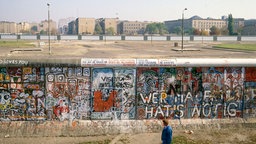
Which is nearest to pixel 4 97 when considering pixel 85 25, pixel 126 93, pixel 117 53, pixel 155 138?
pixel 126 93

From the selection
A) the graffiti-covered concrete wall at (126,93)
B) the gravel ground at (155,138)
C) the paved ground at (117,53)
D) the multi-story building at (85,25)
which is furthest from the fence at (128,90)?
the multi-story building at (85,25)

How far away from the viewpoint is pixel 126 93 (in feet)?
37.3

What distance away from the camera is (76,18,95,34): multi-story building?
190 m

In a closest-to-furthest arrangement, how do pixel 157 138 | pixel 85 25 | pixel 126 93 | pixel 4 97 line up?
pixel 157 138 → pixel 4 97 → pixel 126 93 → pixel 85 25

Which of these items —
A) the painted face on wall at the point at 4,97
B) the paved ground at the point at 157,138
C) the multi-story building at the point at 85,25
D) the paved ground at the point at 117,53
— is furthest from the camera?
the multi-story building at the point at 85,25

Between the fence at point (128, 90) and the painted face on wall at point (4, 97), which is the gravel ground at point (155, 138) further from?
the painted face on wall at point (4, 97)

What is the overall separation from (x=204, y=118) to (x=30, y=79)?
23.6 ft

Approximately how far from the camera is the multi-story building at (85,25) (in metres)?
190

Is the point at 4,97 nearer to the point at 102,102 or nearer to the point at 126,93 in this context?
the point at 102,102

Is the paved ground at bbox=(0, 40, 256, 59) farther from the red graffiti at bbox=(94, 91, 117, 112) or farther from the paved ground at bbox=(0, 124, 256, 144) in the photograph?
the paved ground at bbox=(0, 124, 256, 144)

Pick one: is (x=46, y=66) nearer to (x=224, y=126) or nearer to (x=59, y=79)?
(x=59, y=79)

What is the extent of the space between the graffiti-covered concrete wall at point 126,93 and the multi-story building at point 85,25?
178m

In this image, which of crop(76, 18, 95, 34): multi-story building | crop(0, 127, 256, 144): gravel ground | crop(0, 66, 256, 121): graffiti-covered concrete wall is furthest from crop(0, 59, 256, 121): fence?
crop(76, 18, 95, 34): multi-story building

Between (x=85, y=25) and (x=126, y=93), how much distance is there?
7362 inches
